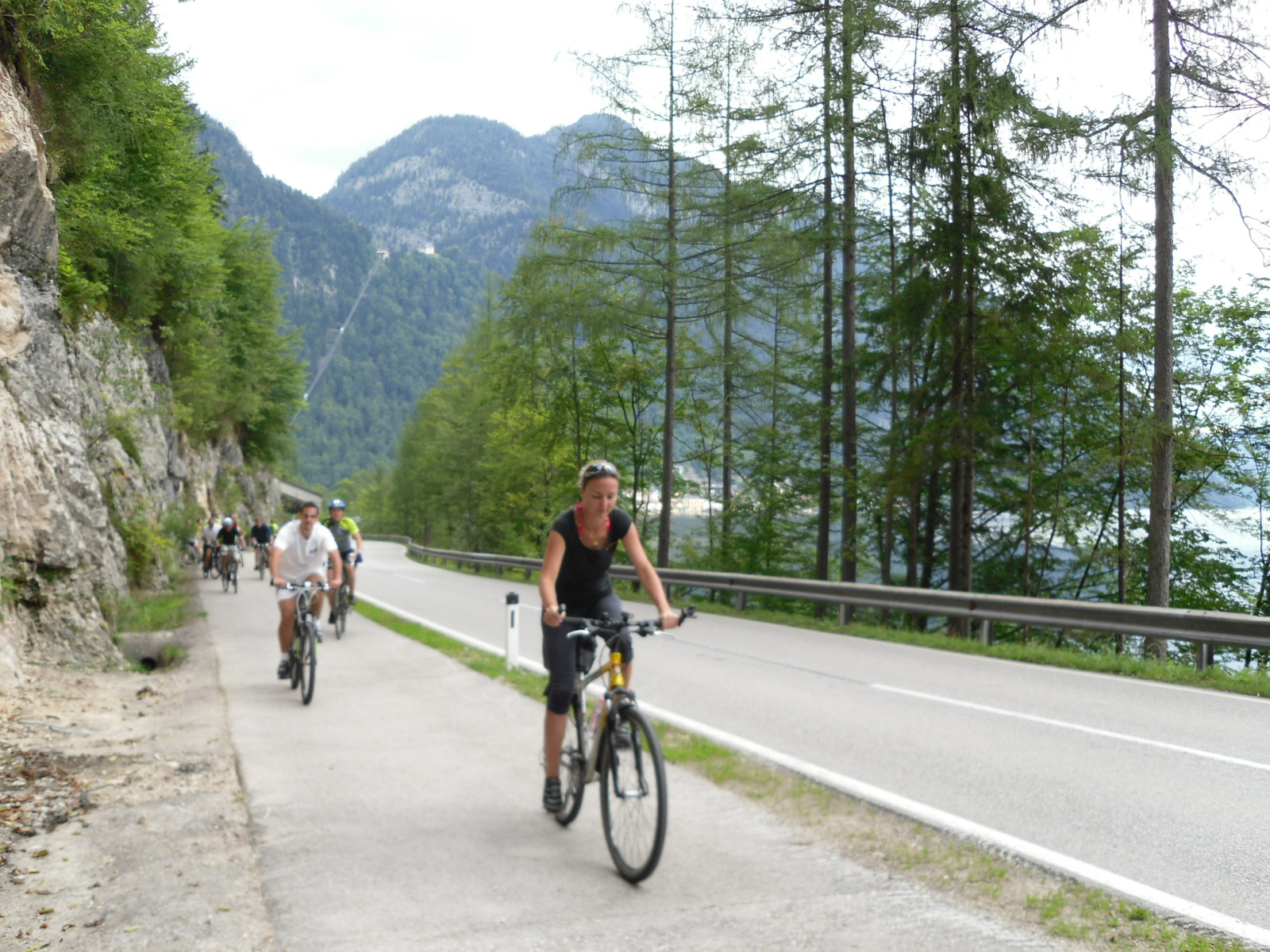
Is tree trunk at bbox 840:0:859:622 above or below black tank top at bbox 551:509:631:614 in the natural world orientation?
above

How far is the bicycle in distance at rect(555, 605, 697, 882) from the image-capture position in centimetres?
454

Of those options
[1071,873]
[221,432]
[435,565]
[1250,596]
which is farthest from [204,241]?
[1071,873]

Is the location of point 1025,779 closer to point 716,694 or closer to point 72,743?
point 716,694

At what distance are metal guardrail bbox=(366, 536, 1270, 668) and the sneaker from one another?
826 centimetres

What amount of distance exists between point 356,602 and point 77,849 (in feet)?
52.3

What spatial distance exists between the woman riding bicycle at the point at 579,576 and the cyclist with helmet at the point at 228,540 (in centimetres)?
2213

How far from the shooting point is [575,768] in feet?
17.7

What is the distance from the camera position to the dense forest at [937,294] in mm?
14945

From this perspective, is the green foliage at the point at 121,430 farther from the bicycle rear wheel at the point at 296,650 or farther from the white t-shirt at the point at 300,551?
the bicycle rear wheel at the point at 296,650

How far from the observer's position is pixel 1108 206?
16938mm

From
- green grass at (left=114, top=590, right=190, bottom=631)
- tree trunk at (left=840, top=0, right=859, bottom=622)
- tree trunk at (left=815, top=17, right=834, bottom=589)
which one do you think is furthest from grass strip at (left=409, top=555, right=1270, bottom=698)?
green grass at (left=114, top=590, right=190, bottom=631)

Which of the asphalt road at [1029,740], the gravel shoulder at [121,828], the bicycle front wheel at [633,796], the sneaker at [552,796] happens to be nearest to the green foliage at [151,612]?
the gravel shoulder at [121,828]

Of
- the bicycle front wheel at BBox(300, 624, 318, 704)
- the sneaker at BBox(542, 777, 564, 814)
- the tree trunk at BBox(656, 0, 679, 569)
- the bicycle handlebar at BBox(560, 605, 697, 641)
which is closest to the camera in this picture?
the bicycle handlebar at BBox(560, 605, 697, 641)

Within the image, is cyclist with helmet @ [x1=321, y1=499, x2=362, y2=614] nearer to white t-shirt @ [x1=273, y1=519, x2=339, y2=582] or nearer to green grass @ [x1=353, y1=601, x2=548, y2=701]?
green grass @ [x1=353, y1=601, x2=548, y2=701]
